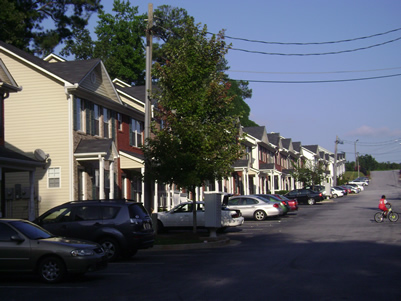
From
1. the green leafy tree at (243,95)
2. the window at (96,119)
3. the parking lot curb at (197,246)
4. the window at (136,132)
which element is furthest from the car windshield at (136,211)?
the green leafy tree at (243,95)

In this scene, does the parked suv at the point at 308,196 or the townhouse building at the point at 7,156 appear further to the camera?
the parked suv at the point at 308,196

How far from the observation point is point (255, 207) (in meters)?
33.8

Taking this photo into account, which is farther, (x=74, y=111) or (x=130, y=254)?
(x=74, y=111)

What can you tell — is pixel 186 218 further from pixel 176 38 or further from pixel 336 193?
pixel 336 193

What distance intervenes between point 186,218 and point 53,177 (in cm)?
701

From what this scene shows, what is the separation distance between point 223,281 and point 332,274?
2.53 m

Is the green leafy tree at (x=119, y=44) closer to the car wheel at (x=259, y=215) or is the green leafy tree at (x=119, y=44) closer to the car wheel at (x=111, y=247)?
the car wheel at (x=259, y=215)

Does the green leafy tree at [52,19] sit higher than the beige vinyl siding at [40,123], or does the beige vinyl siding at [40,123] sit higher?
the green leafy tree at [52,19]

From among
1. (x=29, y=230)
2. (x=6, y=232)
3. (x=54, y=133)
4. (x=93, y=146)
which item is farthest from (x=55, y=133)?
(x=6, y=232)

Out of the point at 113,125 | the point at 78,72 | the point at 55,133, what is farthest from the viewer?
the point at 113,125

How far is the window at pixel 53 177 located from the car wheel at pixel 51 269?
15.7 metres

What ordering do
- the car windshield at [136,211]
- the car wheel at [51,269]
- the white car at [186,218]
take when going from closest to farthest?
the car wheel at [51,269] → the car windshield at [136,211] → the white car at [186,218]

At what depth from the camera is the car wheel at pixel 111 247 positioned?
53.2 feet

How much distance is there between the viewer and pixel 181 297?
33.8 feet
